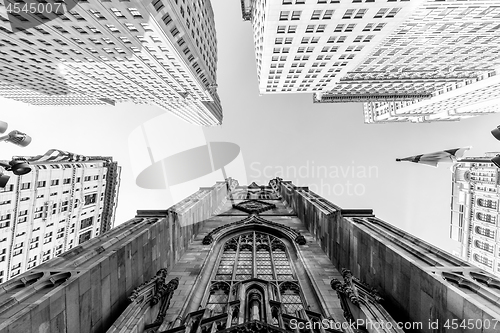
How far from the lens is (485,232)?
183ft

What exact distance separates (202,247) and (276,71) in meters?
39.6

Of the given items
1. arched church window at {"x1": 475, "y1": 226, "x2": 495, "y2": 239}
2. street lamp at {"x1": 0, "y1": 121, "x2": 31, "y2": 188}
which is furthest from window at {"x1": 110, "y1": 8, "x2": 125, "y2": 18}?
arched church window at {"x1": 475, "y1": 226, "x2": 495, "y2": 239}

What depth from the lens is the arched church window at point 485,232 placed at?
5400 cm

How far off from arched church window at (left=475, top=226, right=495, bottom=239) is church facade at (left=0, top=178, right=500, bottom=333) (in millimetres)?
58303

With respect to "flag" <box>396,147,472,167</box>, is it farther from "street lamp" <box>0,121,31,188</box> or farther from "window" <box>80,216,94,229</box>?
"window" <box>80,216,94,229</box>

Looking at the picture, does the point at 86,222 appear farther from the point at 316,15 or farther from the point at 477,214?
the point at 477,214

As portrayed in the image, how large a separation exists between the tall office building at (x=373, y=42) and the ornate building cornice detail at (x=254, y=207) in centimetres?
2486

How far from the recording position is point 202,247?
19812 millimetres

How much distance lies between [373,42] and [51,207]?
6459cm

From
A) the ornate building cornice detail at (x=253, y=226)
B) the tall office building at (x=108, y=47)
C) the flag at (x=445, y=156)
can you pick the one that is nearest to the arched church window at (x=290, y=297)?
the ornate building cornice detail at (x=253, y=226)

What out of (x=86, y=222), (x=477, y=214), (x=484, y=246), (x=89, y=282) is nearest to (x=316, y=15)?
(x=89, y=282)

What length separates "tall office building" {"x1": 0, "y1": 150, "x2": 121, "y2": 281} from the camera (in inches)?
1585

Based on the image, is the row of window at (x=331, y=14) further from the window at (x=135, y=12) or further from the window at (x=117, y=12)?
the window at (x=117, y=12)

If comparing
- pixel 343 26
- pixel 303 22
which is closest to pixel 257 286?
pixel 303 22
